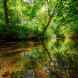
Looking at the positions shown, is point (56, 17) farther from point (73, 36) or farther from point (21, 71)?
point (21, 71)

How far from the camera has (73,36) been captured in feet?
87.1

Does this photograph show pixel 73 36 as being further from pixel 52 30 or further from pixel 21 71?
pixel 21 71

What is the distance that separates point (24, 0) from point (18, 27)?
549 centimetres

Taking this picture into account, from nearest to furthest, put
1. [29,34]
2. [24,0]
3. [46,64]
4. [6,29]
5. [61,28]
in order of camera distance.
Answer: [46,64] < [6,29] < [29,34] < [61,28] < [24,0]

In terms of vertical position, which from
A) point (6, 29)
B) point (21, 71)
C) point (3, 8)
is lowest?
point (21, 71)

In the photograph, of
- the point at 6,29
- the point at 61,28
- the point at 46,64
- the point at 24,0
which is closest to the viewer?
the point at 46,64

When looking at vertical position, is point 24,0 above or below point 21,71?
above

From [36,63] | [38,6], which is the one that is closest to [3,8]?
[38,6]

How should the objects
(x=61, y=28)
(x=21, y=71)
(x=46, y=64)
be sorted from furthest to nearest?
(x=61, y=28)
(x=46, y=64)
(x=21, y=71)

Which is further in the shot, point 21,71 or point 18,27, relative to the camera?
point 18,27

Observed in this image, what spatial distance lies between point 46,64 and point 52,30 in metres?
15.0

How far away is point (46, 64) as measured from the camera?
1096cm

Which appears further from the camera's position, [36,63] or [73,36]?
[73,36]

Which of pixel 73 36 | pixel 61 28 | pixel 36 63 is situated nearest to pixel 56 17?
pixel 61 28
